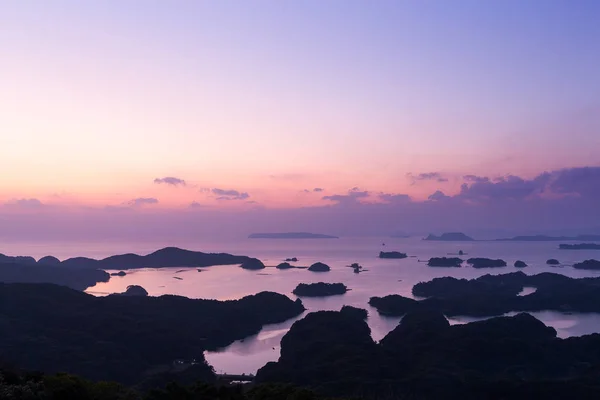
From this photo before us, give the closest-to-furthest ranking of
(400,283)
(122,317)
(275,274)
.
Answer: (122,317) → (400,283) → (275,274)

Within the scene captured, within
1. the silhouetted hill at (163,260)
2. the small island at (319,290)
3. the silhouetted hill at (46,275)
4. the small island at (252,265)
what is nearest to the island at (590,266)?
the small island at (319,290)

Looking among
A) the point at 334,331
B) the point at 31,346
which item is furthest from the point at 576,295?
the point at 31,346

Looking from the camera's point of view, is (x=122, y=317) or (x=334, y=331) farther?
(x=122, y=317)

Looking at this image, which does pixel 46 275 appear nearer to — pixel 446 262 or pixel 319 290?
pixel 319 290

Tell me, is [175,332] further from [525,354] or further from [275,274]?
[275,274]

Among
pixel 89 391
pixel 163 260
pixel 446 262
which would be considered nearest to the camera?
pixel 89 391

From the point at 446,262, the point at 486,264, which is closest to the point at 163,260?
the point at 446,262

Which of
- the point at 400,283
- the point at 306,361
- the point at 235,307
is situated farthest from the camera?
the point at 400,283
